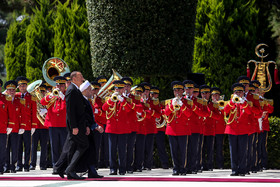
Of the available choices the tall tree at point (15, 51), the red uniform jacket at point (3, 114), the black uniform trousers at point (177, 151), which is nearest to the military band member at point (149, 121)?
the black uniform trousers at point (177, 151)

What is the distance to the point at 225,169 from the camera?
1644 centimetres

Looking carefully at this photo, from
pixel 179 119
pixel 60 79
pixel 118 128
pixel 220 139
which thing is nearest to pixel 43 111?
pixel 60 79

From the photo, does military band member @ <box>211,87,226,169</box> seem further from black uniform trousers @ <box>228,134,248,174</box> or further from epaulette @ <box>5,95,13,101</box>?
epaulette @ <box>5,95,13,101</box>

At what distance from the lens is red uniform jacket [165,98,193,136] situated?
13.8 m

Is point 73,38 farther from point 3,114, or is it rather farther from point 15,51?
point 3,114

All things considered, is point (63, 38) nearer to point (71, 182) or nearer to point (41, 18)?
point (41, 18)

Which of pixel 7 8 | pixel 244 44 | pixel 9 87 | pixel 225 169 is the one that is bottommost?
pixel 225 169

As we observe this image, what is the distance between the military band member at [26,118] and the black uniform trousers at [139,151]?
2.43 metres

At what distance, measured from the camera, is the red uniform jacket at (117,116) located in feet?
45.7

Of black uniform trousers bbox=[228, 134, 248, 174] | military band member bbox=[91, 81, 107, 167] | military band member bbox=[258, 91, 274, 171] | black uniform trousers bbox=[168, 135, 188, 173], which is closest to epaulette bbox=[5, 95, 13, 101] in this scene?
military band member bbox=[91, 81, 107, 167]

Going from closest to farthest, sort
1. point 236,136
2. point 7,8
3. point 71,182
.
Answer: point 71,182, point 236,136, point 7,8

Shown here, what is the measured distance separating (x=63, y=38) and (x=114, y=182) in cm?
936

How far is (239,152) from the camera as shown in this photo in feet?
44.2

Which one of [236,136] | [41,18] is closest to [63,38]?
[41,18]
